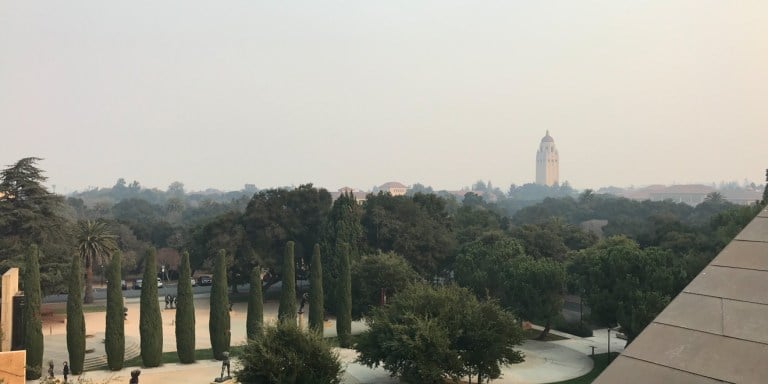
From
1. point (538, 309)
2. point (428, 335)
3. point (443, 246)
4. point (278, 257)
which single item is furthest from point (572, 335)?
point (278, 257)

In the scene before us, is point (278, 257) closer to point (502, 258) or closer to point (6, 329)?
point (502, 258)

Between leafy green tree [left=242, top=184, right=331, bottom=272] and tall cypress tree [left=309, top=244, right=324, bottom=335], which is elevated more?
leafy green tree [left=242, top=184, right=331, bottom=272]

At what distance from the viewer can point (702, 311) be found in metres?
10.4

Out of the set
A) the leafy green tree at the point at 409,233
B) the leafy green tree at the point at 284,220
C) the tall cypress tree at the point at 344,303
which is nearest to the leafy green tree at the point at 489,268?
the leafy green tree at the point at 409,233

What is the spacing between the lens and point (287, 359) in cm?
2169

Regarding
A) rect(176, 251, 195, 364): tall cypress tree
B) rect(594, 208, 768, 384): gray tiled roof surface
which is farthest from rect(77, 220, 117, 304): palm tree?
rect(594, 208, 768, 384): gray tiled roof surface

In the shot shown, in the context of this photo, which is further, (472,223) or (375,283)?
(472,223)

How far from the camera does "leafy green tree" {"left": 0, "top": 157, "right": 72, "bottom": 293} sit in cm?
4394

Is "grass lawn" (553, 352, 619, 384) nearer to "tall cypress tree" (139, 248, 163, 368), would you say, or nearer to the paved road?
"tall cypress tree" (139, 248, 163, 368)

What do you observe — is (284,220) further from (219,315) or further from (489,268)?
(219,315)

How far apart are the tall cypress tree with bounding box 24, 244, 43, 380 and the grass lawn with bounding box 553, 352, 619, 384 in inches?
1030

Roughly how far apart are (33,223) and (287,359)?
105 ft

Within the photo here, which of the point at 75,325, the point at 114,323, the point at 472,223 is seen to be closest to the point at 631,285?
the point at 114,323

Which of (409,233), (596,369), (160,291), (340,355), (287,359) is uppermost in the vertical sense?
(409,233)
